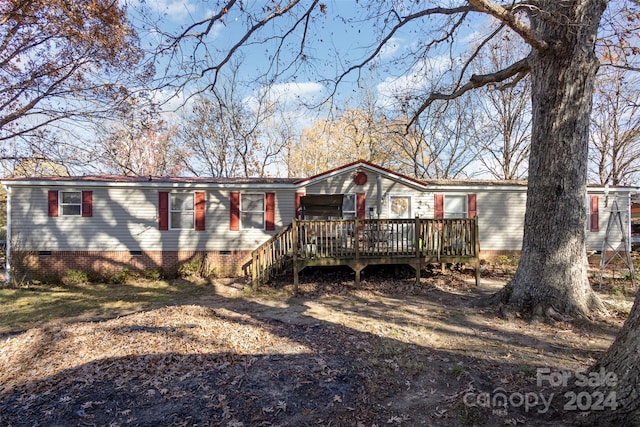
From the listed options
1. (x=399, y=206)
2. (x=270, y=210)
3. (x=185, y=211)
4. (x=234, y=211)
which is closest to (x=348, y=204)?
(x=399, y=206)

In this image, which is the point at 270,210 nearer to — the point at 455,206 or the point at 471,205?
the point at 455,206

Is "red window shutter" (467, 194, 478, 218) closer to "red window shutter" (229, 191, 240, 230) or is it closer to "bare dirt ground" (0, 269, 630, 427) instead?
"bare dirt ground" (0, 269, 630, 427)

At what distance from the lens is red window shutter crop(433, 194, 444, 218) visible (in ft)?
40.1

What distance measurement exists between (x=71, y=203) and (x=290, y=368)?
10.9 m

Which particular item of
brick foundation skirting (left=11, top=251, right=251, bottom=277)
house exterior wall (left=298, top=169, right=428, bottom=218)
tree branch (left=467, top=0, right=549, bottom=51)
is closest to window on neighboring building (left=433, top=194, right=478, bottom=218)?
house exterior wall (left=298, top=169, right=428, bottom=218)

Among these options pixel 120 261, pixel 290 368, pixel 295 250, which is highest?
pixel 295 250

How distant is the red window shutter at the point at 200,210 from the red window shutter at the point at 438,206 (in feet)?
27.1

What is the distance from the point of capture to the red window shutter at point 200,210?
11.5m

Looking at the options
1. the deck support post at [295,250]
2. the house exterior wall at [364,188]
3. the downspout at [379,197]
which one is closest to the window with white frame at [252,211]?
the house exterior wall at [364,188]

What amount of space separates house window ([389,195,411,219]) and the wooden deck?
236 cm

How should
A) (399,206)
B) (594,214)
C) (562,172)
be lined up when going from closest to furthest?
(562,172) → (399,206) → (594,214)

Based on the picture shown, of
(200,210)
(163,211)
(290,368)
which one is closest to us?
(290,368)

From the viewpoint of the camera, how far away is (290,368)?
12.7 feet

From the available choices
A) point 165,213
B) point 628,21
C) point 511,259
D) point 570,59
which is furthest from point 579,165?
point 165,213
